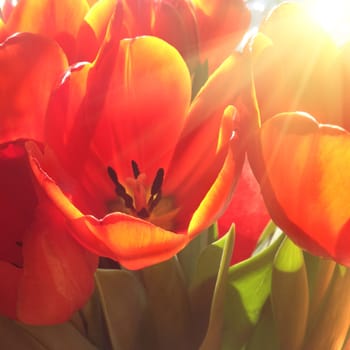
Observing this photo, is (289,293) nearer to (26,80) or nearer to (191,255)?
(191,255)

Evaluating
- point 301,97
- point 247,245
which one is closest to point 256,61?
point 301,97

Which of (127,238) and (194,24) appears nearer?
(127,238)

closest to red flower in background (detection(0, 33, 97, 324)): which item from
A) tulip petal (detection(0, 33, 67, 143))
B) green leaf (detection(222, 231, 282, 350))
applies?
tulip petal (detection(0, 33, 67, 143))

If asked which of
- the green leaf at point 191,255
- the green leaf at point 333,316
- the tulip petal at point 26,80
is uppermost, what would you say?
the tulip petal at point 26,80

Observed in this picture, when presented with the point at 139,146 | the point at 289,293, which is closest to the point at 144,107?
the point at 139,146

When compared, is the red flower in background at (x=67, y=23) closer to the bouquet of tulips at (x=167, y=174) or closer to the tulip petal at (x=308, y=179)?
the bouquet of tulips at (x=167, y=174)

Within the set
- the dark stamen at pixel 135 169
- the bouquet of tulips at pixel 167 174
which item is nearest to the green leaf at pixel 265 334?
the bouquet of tulips at pixel 167 174

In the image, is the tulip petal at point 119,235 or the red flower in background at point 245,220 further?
the red flower in background at point 245,220

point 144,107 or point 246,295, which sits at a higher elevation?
point 144,107
